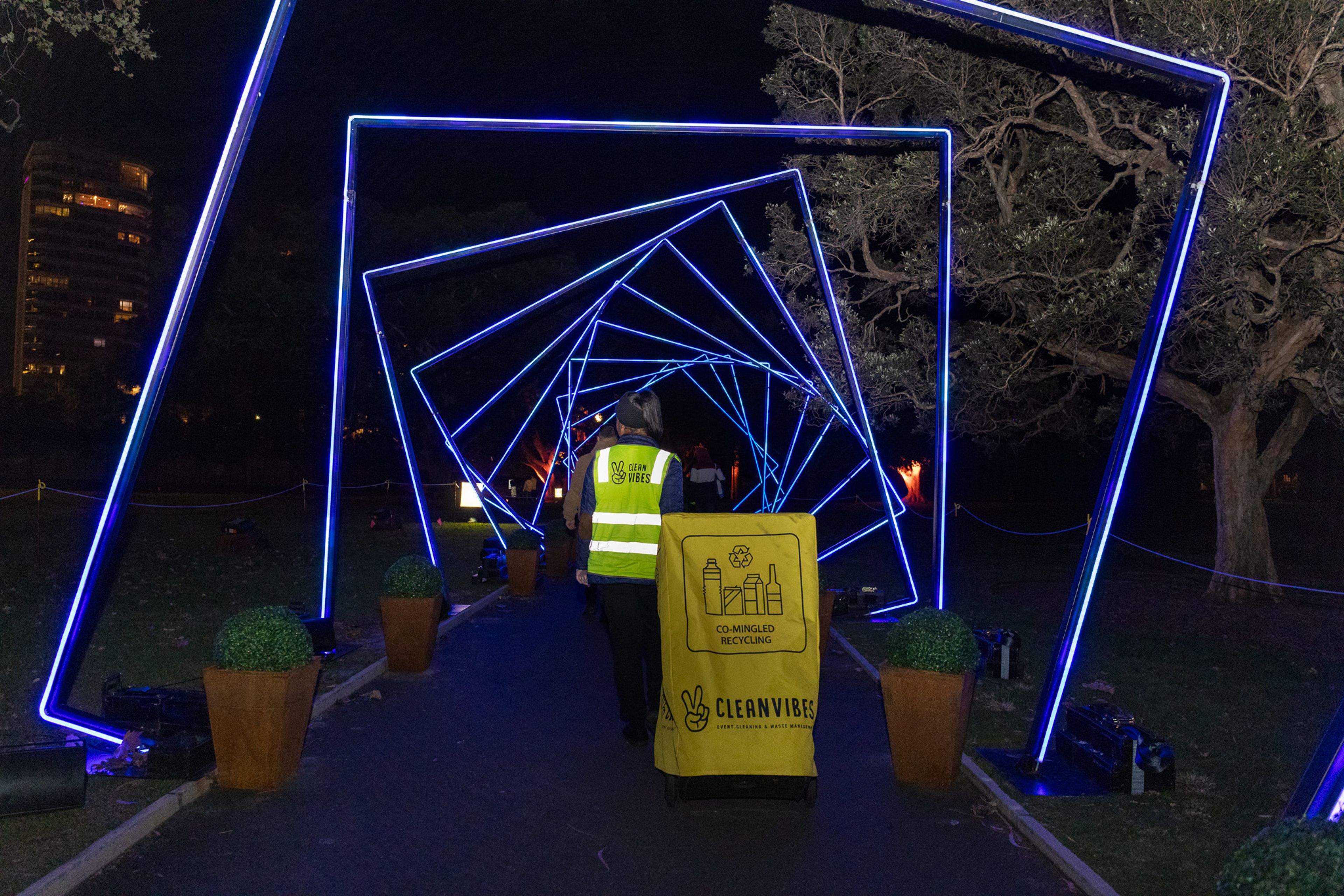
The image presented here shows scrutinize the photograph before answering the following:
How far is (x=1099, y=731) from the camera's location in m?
6.27

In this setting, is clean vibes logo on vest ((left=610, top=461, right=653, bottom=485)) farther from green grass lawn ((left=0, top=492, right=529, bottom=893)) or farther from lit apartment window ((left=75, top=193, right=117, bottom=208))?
lit apartment window ((left=75, top=193, right=117, bottom=208))

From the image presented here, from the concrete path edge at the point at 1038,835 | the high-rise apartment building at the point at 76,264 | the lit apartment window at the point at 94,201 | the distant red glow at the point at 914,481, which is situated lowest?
the distant red glow at the point at 914,481

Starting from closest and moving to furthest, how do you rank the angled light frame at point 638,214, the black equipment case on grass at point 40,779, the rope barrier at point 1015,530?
the black equipment case on grass at point 40,779 < the angled light frame at point 638,214 < the rope barrier at point 1015,530

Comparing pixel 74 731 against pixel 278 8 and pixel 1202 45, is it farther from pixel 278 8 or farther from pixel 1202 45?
pixel 1202 45

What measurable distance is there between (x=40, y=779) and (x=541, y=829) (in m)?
2.35

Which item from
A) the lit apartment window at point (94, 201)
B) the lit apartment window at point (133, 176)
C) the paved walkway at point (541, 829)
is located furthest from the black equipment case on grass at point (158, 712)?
the lit apartment window at point (94, 201)

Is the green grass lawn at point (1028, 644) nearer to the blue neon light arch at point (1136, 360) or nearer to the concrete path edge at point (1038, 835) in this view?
the concrete path edge at point (1038, 835)

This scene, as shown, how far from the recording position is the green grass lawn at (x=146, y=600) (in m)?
5.20

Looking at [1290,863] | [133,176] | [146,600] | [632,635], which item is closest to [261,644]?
[632,635]

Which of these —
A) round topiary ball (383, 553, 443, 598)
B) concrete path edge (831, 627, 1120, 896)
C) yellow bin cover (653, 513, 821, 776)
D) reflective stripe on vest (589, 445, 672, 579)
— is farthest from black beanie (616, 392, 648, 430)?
round topiary ball (383, 553, 443, 598)

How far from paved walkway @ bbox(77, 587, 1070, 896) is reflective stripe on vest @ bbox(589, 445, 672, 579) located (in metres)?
1.14

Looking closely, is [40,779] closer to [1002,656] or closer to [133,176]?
[1002,656]

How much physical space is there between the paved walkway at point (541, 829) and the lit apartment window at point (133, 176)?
344 ft

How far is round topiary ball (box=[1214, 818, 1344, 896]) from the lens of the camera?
291cm
